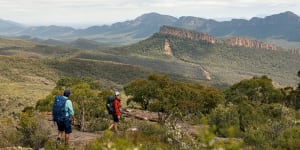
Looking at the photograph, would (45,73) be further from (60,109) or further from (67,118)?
(60,109)

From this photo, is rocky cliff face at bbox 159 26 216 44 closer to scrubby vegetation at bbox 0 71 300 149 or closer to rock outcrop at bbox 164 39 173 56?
rock outcrop at bbox 164 39 173 56

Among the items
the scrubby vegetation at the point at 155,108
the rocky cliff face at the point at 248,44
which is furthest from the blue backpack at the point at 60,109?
the rocky cliff face at the point at 248,44

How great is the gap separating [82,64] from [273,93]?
57137 mm

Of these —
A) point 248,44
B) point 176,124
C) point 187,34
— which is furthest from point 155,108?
point 187,34

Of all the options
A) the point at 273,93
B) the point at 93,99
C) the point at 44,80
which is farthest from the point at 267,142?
the point at 44,80

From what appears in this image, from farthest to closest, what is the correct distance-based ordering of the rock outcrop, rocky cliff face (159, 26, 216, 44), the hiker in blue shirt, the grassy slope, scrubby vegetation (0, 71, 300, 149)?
rocky cliff face (159, 26, 216, 44), the rock outcrop, the grassy slope, the hiker in blue shirt, scrubby vegetation (0, 71, 300, 149)

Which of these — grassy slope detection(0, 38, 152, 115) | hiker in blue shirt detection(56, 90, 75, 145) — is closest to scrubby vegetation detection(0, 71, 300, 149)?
hiker in blue shirt detection(56, 90, 75, 145)

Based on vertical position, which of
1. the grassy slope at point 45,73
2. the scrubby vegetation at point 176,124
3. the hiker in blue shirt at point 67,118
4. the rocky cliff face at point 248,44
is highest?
the hiker in blue shirt at point 67,118

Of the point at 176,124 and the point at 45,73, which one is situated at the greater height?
the point at 176,124

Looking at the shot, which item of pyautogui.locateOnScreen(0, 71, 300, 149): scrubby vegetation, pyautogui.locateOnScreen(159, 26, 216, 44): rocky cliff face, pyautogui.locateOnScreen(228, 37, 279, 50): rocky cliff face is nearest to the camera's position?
pyautogui.locateOnScreen(0, 71, 300, 149): scrubby vegetation

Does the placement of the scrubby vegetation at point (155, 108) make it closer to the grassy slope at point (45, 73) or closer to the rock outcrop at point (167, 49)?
the grassy slope at point (45, 73)

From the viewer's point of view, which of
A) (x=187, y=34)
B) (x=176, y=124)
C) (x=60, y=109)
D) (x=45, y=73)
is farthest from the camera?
(x=187, y=34)

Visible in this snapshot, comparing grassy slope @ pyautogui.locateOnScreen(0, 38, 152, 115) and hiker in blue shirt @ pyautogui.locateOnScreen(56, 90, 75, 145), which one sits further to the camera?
grassy slope @ pyautogui.locateOnScreen(0, 38, 152, 115)

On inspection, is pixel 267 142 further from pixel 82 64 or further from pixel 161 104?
pixel 82 64
